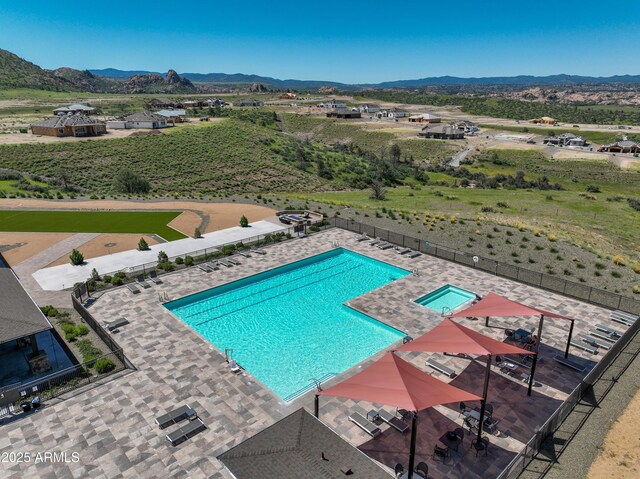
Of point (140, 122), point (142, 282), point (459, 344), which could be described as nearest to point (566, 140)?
point (140, 122)

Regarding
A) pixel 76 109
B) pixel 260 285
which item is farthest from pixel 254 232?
pixel 76 109

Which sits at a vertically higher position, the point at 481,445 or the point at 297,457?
the point at 297,457

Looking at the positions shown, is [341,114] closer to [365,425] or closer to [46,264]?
[46,264]

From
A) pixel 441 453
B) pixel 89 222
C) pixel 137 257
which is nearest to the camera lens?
pixel 441 453

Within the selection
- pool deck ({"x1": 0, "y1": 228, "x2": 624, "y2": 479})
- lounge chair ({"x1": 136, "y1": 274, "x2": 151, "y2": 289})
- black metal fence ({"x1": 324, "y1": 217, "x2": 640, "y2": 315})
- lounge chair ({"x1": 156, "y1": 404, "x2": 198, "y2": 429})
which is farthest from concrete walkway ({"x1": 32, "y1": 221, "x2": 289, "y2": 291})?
lounge chair ({"x1": 156, "y1": 404, "x2": 198, "y2": 429})

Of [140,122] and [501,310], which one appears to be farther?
[140,122]

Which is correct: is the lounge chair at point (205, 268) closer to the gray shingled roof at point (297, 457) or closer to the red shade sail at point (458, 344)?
the red shade sail at point (458, 344)
